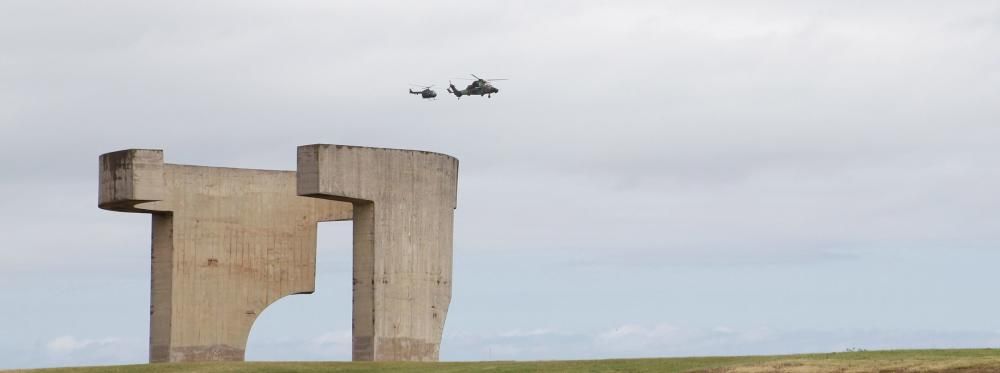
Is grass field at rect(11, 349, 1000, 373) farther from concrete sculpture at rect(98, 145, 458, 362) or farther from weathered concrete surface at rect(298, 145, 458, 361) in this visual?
concrete sculpture at rect(98, 145, 458, 362)

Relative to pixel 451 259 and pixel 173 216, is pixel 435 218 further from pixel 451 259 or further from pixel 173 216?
pixel 173 216

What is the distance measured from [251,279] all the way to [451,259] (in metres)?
4.61

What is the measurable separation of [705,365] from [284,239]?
14.2 meters

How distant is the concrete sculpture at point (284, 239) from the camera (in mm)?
40781

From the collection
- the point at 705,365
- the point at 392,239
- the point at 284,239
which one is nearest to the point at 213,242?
the point at 284,239

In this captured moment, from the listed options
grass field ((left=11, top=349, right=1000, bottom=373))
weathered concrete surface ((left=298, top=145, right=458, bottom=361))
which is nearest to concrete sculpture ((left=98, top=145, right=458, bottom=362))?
weathered concrete surface ((left=298, top=145, right=458, bottom=361))

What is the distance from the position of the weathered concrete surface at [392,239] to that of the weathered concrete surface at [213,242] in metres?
2.77

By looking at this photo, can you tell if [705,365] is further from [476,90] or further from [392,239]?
[476,90]

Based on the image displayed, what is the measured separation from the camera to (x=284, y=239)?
143ft

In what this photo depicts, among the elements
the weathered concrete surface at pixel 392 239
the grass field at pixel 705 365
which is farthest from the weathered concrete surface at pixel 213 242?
the grass field at pixel 705 365

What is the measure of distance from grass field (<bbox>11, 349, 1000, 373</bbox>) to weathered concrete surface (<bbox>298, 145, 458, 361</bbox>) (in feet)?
11.3

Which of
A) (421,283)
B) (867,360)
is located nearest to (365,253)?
(421,283)

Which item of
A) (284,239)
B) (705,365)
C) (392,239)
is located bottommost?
(705,365)

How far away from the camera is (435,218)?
4222 cm
